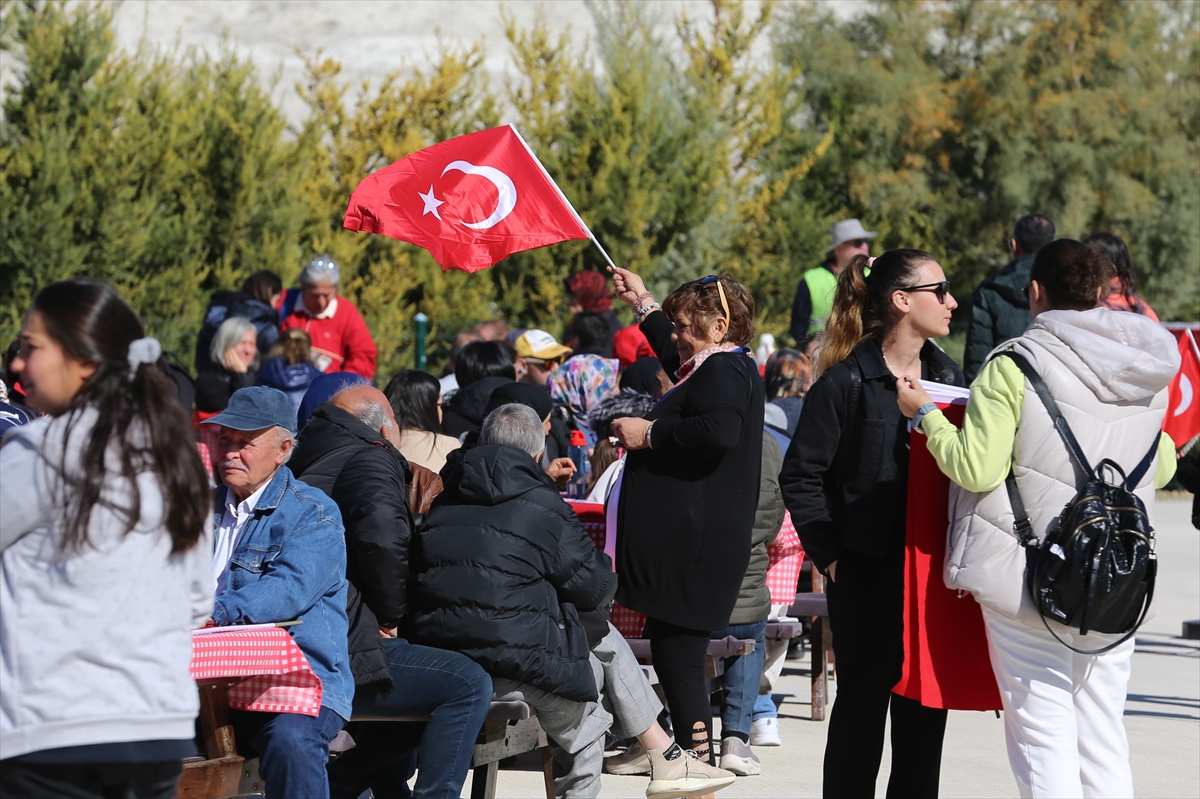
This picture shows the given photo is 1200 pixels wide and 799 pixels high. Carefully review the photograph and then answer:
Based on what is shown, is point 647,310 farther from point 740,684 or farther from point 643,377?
point 643,377

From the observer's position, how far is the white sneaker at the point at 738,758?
605 centimetres

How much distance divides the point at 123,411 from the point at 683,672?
300 centimetres

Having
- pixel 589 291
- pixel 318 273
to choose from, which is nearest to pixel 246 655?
pixel 318 273

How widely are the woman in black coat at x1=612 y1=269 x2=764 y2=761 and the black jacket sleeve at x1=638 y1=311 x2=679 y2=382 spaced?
0.82 feet

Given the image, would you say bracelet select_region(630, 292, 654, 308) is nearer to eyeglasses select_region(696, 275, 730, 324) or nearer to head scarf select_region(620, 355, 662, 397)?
eyeglasses select_region(696, 275, 730, 324)

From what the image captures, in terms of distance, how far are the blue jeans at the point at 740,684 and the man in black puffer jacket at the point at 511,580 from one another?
4.70 feet

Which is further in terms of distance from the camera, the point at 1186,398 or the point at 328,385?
the point at 1186,398

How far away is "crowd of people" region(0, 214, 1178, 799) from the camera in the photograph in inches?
108

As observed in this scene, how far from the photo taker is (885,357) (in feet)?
14.8

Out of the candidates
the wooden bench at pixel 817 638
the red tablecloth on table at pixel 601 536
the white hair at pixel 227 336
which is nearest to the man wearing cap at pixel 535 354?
the white hair at pixel 227 336

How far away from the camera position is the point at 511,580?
15.5ft

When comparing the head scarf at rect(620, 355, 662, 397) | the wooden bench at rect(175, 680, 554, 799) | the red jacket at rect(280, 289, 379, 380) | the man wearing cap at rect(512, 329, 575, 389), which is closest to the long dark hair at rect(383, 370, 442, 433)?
the head scarf at rect(620, 355, 662, 397)

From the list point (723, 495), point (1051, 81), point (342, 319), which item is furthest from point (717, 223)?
point (723, 495)

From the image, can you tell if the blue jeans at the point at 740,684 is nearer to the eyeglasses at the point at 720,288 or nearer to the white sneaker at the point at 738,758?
the white sneaker at the point at 738,758
